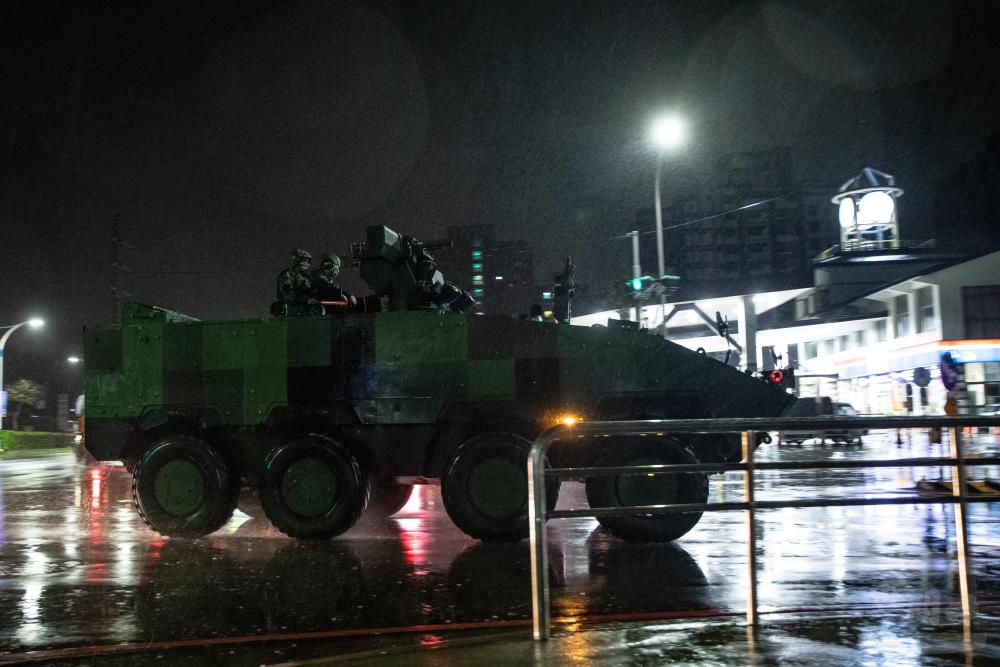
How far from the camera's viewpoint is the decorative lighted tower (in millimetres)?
50406

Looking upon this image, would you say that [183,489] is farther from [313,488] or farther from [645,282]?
[645,282]

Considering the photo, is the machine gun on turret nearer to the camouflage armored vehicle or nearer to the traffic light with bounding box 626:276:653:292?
the camouflage armored vehicle

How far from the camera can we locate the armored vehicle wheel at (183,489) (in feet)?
30.4

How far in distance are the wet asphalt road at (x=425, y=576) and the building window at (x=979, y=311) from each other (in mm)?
28551

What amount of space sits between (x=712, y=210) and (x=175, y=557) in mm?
121286

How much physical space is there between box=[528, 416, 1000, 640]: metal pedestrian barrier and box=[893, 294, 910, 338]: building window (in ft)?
124

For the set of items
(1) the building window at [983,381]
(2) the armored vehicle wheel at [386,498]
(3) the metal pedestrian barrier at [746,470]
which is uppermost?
(1) the building window at [983,381]

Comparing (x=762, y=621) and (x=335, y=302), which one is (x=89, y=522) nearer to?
(x=335, y=302)

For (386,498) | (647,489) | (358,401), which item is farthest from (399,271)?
(647,489)

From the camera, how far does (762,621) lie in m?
5.12

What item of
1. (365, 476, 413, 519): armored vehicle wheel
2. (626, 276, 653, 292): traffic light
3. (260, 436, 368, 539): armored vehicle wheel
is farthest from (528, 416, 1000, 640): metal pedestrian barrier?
(626, 276, 653, 292): traffic light

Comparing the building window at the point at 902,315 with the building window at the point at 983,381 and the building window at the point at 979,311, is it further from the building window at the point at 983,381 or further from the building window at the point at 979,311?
the building window at the point at 983,381

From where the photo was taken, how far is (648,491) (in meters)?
8.43

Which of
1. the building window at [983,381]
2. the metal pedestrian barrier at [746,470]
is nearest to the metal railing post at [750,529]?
the metal pedestrian barrier at [746,470]
